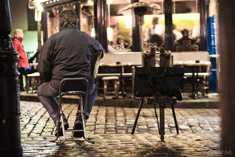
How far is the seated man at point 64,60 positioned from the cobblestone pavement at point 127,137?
1.66ft

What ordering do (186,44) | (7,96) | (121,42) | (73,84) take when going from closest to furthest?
(7,96)
(73,84)
(186,44)
(121,42)

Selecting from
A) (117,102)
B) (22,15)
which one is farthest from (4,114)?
(22,15)

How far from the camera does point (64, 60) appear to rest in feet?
18.1

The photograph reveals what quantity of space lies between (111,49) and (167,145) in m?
8.75

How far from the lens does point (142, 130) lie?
6637 millimetres

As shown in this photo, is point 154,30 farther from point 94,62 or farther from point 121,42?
point 94,62

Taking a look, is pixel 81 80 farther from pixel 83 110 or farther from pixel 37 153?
pixel 37 153

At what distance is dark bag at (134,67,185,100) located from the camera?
18.3 feet

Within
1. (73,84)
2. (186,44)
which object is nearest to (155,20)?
(186,44)

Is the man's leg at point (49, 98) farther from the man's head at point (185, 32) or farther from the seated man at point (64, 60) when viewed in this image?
the man's head at point (185, 32)

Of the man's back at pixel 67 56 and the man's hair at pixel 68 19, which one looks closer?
the man's back at pixel 67 56

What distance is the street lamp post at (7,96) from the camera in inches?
166

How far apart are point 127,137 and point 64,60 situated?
1499 millimetres

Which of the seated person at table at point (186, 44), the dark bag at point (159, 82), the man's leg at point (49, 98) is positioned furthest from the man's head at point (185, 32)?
the man's leg at point (49, 98)
